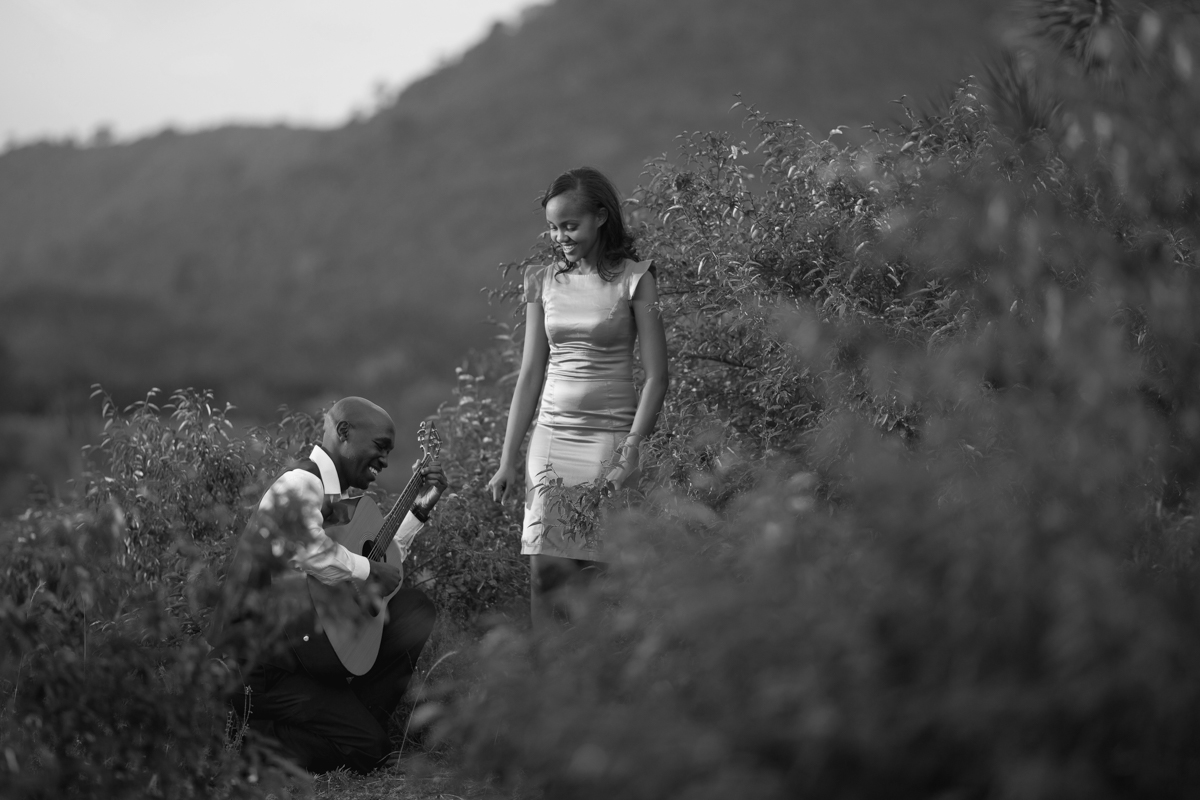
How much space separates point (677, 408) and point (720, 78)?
2678cm

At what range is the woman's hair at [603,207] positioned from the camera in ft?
14.2

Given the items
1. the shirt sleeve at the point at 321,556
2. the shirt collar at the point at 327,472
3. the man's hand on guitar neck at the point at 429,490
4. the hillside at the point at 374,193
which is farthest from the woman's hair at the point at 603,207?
the hillside at the point at 374,193

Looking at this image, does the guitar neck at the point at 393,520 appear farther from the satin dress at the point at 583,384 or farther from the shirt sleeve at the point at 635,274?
the shirt sleeve at the point at 635,274

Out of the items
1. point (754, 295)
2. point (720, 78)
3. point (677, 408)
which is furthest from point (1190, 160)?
point (720, 78)

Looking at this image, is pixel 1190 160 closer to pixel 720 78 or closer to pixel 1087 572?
pixel 1087 572

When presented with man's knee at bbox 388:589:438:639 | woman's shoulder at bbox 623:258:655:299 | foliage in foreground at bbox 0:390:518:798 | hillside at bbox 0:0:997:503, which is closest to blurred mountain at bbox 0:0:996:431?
hillside at bbox 0:0:997:503

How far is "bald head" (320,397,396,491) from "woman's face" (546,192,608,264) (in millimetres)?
926

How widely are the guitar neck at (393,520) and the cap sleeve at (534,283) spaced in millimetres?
794

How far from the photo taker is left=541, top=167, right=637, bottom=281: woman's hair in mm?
4340

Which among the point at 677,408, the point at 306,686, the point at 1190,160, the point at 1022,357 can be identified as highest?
the point at 1190,160

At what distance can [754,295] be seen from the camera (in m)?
4.38

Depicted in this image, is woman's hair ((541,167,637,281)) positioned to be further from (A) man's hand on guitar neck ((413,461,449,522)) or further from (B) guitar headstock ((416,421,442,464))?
(A) man's hand on guitar neck ((413,461,449,522))

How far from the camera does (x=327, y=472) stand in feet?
13.4

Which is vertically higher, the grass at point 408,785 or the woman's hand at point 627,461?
the woman's hand at point 627,461
